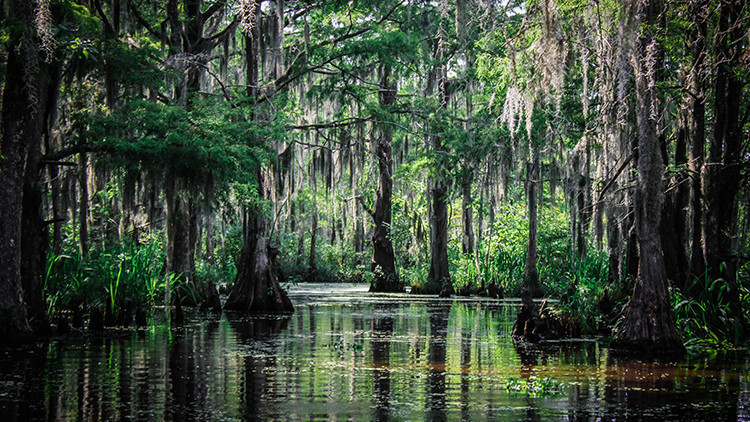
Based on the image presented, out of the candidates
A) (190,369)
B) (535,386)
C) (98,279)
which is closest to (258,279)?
(98,279)

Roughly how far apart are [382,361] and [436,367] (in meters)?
0.91

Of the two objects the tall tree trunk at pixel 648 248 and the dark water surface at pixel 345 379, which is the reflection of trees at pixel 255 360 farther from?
the tall tree trunk at pixel 648 248

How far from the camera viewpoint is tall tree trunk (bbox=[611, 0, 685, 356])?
10703mm

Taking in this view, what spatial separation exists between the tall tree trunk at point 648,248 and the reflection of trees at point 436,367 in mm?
2712

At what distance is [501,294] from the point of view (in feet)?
88.6

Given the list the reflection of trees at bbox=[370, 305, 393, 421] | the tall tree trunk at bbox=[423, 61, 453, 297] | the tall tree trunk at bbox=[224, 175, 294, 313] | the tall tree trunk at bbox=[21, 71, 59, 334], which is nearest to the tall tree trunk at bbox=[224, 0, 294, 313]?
the tall tree trunk at bbox=[224, 175, 294, 313]

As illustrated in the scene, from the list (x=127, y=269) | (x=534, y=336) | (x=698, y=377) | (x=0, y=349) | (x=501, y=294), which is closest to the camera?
(x=698, y=377)

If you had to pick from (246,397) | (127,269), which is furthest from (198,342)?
(246,397)

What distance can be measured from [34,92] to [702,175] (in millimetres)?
9924

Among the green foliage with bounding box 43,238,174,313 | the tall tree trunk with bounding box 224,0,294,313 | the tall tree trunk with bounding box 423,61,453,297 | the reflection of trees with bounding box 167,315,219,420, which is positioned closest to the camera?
the reflection of trees with bounding box 167,315,219,420

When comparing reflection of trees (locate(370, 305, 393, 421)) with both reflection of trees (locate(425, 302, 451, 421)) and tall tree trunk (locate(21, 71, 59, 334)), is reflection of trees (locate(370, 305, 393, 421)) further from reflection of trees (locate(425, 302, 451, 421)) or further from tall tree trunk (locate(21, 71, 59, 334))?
tall tree trunk (locate(21, 71, 59, 334))

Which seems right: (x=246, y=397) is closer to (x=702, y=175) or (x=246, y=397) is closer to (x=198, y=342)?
(x=198, y=342)

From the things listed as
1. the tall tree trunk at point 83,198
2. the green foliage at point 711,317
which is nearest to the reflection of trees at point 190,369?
the tall tree trunk at point 83,198

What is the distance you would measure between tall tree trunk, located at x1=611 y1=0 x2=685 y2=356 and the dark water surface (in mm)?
520
